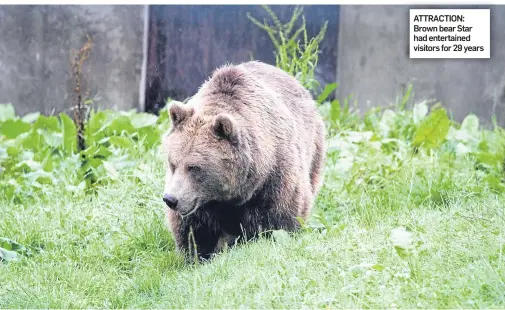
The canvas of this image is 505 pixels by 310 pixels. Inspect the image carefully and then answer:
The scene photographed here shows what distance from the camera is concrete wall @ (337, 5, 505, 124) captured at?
7.49 meters

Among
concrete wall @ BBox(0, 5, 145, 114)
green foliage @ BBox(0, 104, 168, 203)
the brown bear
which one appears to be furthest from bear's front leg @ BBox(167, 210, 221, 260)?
concrete wall @ BBox(0, 5, 145, 114)

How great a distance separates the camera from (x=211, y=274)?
4.81 m

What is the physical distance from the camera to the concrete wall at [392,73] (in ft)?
24.6

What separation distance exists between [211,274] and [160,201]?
1.65 m

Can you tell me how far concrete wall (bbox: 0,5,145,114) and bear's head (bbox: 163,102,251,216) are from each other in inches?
120

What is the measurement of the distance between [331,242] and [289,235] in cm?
51

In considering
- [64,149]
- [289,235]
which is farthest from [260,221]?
[64,149]

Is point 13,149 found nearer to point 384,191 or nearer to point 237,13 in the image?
point 237,13

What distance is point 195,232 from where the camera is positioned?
18.3 feet

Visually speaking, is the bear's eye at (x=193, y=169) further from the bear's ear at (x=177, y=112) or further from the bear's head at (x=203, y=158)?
the bear's ear at (x=177, y=112)

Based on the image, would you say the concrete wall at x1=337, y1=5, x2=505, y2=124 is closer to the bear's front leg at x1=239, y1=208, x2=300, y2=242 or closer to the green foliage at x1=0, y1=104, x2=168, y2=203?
the green foliage at x1=0, y1=104, x2=168, y2=203

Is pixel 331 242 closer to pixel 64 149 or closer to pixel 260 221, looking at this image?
pixel 260 221

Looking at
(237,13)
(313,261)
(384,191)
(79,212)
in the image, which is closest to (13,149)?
(79,212)

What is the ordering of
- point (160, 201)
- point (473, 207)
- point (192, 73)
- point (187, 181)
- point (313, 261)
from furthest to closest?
1. point (192, 73)
2. point (160, 201)
3. point (473, 207)
4. point (187, 181)
5. point (313, 261)
